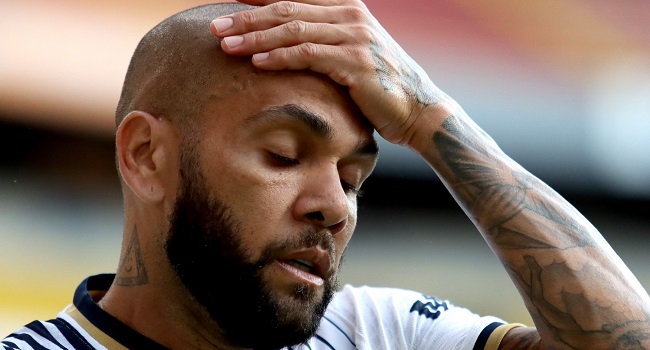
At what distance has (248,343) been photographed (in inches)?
79.7

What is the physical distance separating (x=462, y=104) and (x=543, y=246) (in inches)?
142

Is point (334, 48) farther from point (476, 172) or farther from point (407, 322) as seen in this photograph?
point (407, 322)

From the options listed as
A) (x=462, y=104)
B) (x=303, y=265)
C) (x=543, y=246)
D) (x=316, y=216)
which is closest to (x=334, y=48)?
(x=316, y=216)

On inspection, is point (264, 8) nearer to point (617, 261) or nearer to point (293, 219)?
point (293, 219)

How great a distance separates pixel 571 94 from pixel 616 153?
495 mm

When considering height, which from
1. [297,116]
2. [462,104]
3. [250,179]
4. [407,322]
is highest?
[297,116]

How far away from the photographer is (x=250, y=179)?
74.5 inches

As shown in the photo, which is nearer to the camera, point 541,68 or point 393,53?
point 393,53

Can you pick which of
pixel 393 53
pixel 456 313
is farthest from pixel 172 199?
pixel 456 313

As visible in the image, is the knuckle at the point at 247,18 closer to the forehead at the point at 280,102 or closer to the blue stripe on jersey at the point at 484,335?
the forehead at the point at 280,102

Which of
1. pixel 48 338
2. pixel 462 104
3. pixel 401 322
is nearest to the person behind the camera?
pixel 48 338

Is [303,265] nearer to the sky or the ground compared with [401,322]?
nearer to the sky

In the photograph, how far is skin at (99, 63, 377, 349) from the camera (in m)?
1.90

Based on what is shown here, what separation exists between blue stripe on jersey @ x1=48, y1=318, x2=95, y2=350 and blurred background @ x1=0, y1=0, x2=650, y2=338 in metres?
2.42
